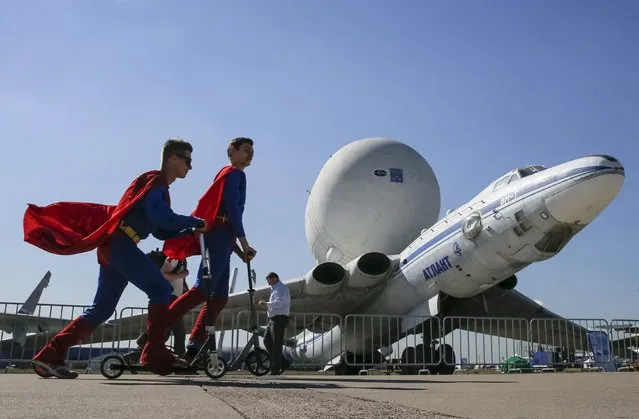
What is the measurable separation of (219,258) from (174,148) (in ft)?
3.46

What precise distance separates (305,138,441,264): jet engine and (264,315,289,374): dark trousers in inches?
353

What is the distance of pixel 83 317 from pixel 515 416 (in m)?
4.10

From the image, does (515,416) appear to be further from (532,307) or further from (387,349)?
(532,307)

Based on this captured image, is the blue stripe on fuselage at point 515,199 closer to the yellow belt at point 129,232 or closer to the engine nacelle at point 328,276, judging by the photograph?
the engine nacelle at point 328,276

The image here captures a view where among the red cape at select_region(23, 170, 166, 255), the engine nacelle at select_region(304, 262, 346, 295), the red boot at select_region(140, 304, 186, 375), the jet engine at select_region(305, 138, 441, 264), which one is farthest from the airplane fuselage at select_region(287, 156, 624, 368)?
the red boot at select_region(140, 304, 186, 375)

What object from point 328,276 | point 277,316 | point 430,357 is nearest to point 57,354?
point 277,316

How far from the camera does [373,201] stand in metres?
16.8

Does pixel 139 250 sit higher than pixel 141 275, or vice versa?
pixel 139 250

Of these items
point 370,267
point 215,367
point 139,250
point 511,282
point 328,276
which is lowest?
point 215,367

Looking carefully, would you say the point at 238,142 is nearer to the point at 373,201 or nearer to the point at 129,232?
the point at 129,232

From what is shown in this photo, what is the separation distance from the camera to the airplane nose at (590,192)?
9172mm

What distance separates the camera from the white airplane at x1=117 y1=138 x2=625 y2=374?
9.96 m

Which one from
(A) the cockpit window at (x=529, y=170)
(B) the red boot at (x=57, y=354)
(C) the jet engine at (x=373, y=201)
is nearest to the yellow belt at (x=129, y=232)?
(B) the red boot at (x=57, y=354)

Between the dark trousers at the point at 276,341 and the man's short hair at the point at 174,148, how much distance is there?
2.93m
